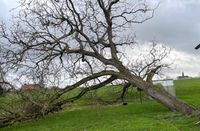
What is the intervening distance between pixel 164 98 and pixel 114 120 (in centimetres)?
330

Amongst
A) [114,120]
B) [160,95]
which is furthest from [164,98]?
[114,120]

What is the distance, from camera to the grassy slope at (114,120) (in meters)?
27.0

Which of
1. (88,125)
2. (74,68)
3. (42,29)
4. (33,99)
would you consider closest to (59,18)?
(42,29)

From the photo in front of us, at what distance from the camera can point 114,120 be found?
31.0 meters

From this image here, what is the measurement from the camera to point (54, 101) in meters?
33.0

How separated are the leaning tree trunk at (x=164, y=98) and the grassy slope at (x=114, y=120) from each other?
55cm

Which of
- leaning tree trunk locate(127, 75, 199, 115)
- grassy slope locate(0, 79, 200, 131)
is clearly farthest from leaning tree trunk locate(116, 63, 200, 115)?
grassy slope locate(0, 79, 200, 131)

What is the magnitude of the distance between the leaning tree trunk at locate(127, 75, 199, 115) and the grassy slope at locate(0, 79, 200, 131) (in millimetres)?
546

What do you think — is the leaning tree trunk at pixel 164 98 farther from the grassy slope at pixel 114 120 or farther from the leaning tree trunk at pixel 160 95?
the grassy slope at pixel 114 120

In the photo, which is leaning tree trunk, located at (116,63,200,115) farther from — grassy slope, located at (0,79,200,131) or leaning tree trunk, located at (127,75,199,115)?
grassy slope, located at (0,79,200,131)

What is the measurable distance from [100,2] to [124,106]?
10531 millimetres

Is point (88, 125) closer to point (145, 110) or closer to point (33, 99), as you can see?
point (33, 99)

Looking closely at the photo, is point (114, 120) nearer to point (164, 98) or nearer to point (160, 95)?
point (160, 95)

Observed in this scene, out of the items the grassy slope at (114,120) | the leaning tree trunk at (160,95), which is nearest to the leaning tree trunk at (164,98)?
the leaning tree trunk at (160,95)
